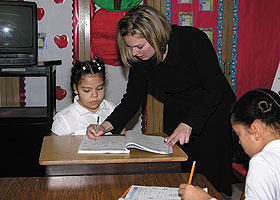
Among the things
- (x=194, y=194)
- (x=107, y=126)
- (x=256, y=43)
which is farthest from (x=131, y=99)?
(x=256, y=43)

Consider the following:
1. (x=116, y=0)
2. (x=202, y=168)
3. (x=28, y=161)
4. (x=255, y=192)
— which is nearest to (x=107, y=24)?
(x=116, y=0)

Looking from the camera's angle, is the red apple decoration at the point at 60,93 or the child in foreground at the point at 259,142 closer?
the child in foreground at the point at 259,142

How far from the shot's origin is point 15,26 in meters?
Answer: 2.75

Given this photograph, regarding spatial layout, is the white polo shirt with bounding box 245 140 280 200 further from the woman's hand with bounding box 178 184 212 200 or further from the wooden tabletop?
the wooden tabletop

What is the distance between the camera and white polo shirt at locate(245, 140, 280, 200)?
1.00 meters

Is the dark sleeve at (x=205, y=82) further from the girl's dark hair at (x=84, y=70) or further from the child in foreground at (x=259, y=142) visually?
the girl's dark hair at (x=84, y=70)

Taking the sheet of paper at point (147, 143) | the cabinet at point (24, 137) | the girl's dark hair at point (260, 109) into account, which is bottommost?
the cabinet at point (24, 137)

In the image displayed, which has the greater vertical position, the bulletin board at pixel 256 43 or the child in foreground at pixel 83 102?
the bulletin board at pixel 256 43

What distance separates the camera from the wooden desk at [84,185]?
1.26 metres

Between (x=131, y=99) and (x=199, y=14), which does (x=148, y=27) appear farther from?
(x=199, y=14)

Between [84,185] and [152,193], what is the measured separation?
256mm

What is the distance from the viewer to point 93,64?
2.31 m

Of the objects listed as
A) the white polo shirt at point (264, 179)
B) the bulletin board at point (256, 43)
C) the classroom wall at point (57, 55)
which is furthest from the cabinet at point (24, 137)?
the white polo shirt at point (264, 179)

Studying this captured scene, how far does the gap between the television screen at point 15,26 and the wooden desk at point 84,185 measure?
160 centimetres
